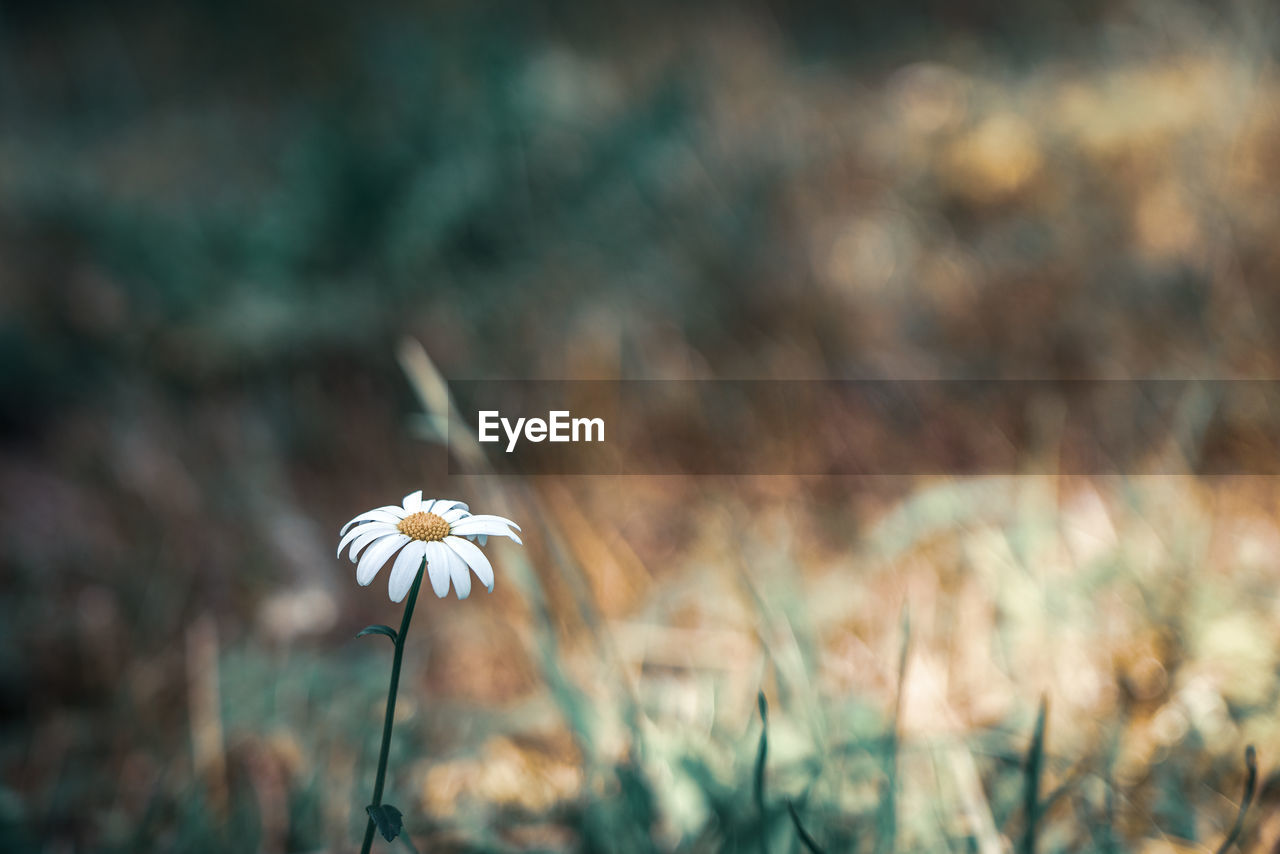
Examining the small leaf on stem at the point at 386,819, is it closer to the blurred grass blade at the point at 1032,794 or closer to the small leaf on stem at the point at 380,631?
the small leaf on stem at the point at 380,631

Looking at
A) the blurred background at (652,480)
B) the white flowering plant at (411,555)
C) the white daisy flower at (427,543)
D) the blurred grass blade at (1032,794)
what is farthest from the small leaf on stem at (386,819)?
the blurred grass blade at (1032,794)

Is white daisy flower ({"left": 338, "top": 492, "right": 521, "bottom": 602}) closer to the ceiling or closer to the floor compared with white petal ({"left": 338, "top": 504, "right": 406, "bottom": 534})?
closer to the floor

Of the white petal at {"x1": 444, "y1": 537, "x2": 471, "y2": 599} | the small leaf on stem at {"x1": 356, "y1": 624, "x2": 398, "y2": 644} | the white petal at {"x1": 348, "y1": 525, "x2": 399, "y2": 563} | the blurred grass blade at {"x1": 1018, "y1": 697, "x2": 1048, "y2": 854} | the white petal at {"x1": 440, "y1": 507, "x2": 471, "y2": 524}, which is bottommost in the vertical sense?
the blurred grass blade at {"x1": 1018, "y1": 697, "x2": 1048, "y2": 854}

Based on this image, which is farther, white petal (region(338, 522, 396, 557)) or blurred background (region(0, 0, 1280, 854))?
blurred background (region(0, 0, 1280, 854))

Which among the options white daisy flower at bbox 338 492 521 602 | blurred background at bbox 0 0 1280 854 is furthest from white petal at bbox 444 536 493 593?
blurred background at bbox 0 0 1280 854

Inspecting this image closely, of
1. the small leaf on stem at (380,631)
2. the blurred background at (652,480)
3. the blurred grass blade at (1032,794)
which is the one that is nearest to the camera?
the small leaf on stem at (380,631)

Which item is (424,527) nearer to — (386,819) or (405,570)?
(405,570)

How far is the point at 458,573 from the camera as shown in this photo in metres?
0.37

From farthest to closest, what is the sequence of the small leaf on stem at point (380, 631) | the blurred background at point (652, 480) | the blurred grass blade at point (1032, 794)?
1. the blurred background at point (652, 480)
2. the blurred grass blade at point (1032, 794)
3. the small leaf on stem at point (380, 631)

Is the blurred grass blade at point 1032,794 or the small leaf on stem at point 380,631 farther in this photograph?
the blurred grass blade at point 1032,794

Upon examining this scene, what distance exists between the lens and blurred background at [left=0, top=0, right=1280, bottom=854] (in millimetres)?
705

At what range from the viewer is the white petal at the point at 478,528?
389mm

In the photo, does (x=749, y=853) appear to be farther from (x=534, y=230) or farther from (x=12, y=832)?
(x=534, y=230)

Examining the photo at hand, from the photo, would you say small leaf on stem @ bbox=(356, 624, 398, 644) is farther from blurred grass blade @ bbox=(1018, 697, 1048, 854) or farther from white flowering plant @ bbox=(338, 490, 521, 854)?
blurred grass blade @ bbox=(1018, 697, 1048, 854)
